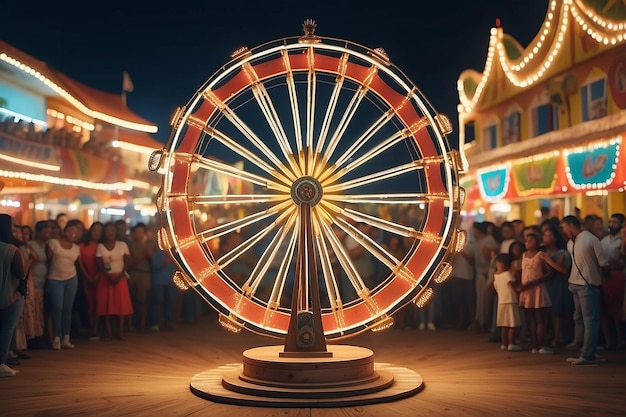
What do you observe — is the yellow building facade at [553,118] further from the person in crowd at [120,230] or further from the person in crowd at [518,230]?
the person in crowd at [120,230]

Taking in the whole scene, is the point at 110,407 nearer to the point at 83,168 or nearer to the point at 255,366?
the point at 255,366

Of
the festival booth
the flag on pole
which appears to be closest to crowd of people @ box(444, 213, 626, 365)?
the festival booth

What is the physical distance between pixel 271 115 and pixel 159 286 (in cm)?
517

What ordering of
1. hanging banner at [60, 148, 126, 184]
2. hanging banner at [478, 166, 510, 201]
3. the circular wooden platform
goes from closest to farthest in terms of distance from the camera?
the circular wooden platform, hanging banner at [60, 148, 126, 184], hanging banner at [478, 166, 510, 201]

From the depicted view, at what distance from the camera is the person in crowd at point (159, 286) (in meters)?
13.4

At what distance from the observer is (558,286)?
36.6ft

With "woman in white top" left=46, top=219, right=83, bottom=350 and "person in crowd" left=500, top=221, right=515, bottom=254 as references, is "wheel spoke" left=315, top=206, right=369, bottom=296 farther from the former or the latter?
"woman in white top" left=46, top=219, right=83, bottom=350

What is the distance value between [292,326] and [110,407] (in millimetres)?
2089

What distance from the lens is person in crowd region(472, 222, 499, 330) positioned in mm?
12909

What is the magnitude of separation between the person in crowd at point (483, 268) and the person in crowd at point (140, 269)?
210 inches

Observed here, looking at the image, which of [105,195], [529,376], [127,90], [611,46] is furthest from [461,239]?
[127,90]

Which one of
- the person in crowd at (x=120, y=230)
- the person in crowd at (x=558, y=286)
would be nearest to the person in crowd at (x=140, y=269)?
the person in crowd at (x=120, y=230)

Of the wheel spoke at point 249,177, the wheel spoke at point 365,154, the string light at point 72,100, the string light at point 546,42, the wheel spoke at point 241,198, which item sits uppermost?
the string light at point 546,42

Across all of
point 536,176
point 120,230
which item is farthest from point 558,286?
point 536,176
